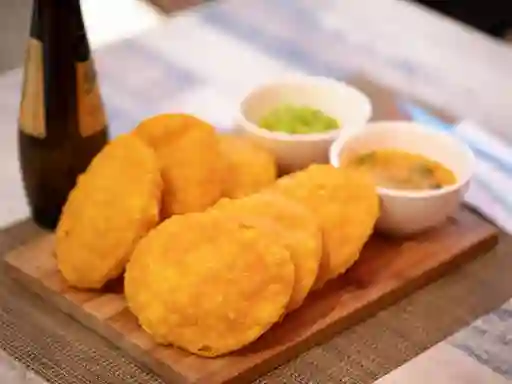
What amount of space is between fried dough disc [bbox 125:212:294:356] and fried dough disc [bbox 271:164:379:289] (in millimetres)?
72

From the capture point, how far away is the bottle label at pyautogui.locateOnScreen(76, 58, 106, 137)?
92cm

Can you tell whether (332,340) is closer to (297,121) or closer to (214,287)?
(214,287)

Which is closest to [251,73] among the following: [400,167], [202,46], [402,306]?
[202,46]

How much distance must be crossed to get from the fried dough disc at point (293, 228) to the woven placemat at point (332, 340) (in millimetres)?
57

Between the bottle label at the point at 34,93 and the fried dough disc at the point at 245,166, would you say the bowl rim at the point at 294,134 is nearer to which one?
the fried dough disc at the point at 245,166

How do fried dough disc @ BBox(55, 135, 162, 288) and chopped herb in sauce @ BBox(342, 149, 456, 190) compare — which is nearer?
fried dough disc @ BBox(55, 135, 162, 288)

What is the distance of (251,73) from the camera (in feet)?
4.14

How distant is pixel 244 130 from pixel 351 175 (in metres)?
0.15

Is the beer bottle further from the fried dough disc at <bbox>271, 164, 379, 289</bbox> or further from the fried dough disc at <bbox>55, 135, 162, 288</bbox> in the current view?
the fried dough disc at <bbox>271, 164, 379, 289</bbox>

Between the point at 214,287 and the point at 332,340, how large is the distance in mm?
126

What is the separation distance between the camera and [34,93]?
0.92 meters

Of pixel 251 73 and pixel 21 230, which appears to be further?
pixel 251 73

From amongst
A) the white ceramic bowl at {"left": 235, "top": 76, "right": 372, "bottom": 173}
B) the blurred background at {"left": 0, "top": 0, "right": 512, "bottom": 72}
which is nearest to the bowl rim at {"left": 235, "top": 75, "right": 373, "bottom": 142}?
the white ceramic bowl at {"left": 235, "top": 76, "right": 372, "bottom": 173}

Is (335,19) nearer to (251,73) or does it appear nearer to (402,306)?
(251,73)
